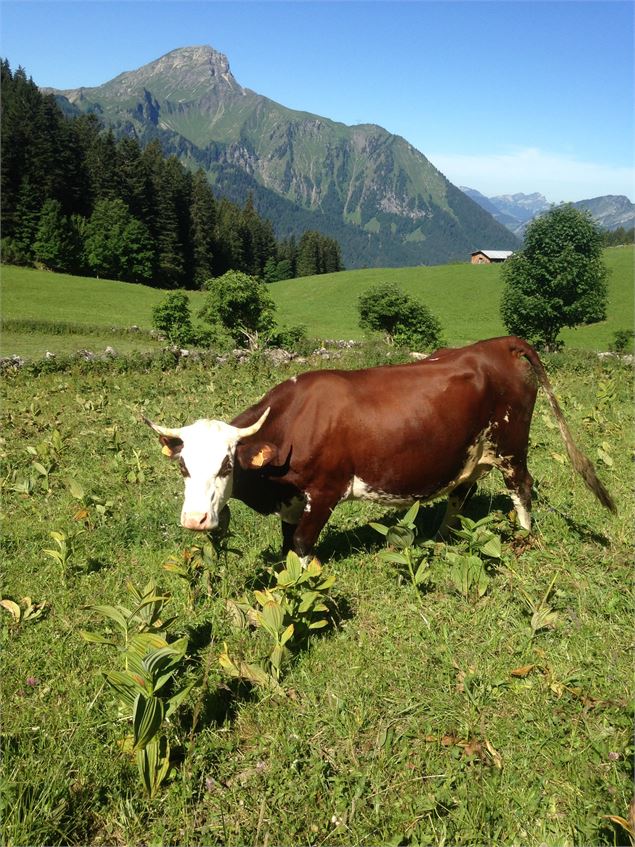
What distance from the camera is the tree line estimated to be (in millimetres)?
65875

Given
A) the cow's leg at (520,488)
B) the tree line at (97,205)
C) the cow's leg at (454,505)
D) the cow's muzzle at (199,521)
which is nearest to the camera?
the cow's muzzle at (199,521)

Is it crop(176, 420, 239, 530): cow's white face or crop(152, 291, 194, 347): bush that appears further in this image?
crop(152, 291, 194, 347): bush

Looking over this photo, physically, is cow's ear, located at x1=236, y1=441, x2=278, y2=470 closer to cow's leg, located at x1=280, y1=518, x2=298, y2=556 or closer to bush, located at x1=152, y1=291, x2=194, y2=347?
cow's leg, located at x1=280, y1=518, x2=298, y2=556

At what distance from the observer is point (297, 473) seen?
17.2 feet

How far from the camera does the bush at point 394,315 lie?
4031 cm

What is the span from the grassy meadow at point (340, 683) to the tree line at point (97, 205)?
67497mm

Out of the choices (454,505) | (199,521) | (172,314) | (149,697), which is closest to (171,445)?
(199,521)

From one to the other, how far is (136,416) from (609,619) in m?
10.3

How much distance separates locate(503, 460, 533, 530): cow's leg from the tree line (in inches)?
2714

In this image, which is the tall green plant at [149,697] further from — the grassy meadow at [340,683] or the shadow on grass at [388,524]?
the shadow on grass at [388,524]

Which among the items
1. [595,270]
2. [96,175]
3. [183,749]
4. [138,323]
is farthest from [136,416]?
[96,175]

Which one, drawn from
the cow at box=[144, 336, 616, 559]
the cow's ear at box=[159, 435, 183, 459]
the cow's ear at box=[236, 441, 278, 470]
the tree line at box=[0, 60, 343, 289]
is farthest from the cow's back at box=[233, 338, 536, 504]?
the tree line at box=[0, 60, 343, 289]

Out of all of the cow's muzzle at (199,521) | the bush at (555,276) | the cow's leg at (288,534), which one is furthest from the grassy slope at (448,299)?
the cow's muzzle at (199,521)

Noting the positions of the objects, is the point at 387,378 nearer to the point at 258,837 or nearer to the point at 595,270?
the point at 258,837
